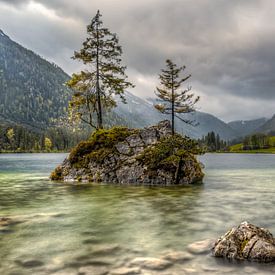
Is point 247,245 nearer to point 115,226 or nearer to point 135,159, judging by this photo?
point 115,226

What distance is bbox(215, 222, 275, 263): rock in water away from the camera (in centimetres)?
1045

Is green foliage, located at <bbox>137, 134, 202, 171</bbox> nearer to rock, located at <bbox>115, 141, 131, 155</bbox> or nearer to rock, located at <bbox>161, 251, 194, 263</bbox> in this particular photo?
rock, located at <bbox>115, 141, 131, 155</bbox>

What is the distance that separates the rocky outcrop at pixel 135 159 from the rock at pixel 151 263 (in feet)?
75.6

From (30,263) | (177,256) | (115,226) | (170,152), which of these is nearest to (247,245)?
(177,256)

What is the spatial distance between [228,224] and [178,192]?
12032 mm

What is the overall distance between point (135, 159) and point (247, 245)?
999 inches

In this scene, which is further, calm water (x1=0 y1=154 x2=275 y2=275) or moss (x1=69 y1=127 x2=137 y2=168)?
moss (x1=69 y1=127 x2=137 y2=168)

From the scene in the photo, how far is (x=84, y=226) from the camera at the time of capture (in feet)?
51.5

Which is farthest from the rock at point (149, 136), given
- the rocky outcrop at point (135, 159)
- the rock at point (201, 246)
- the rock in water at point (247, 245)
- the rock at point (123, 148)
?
the rock in water at point (247, 245)

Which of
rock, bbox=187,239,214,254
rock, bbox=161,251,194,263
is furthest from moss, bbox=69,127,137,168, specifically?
rock, bbox=161,251,194,263

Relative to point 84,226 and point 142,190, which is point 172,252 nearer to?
point 84,226

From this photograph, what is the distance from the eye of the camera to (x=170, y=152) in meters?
35.1

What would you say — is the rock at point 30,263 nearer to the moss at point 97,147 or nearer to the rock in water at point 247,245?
the rock in water at point 247,245

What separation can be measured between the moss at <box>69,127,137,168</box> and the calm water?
379 inches
